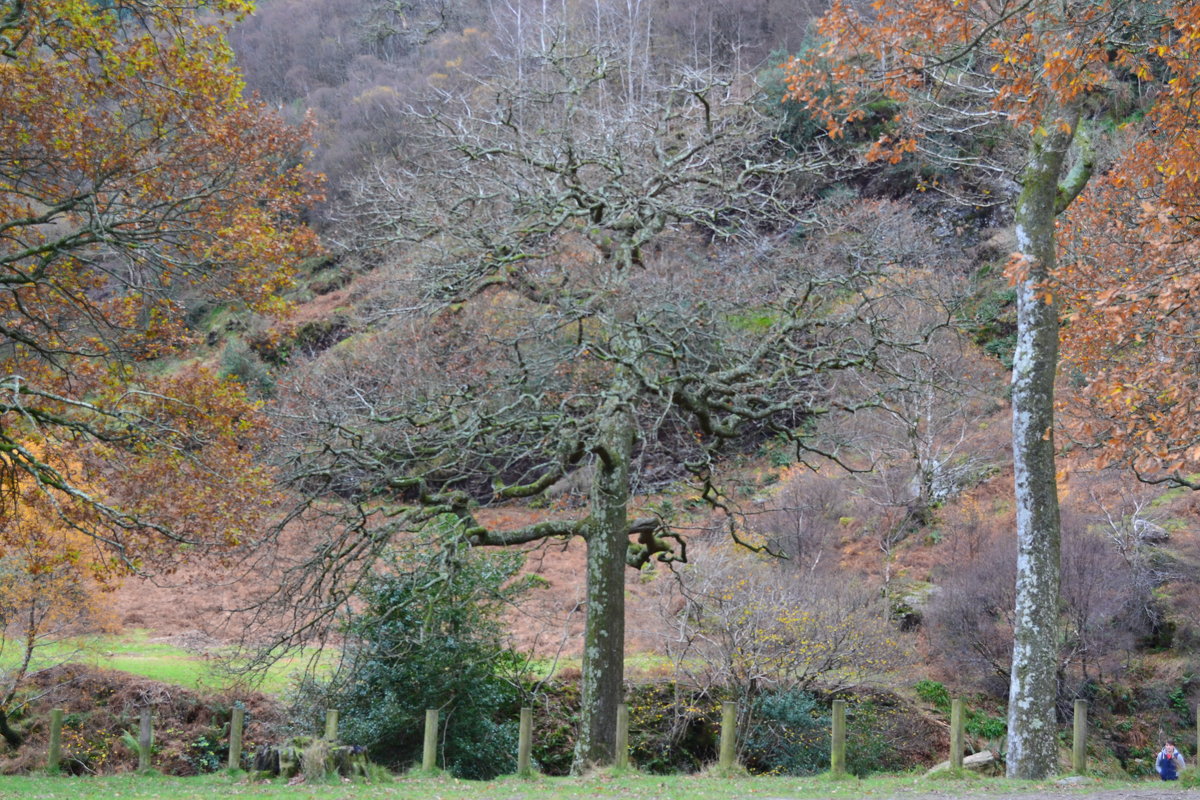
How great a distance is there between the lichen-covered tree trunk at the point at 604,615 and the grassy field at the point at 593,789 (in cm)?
56

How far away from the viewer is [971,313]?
1114 inches

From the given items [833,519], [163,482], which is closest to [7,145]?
[163,482]

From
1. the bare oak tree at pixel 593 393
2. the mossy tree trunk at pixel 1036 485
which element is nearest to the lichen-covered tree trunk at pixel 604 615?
the bare oak tree at pixel 593 393

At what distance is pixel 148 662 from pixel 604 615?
12.0m

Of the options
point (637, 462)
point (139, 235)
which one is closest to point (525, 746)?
point (139, 235)

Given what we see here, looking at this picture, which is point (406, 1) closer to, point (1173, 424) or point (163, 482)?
point (163, 482)

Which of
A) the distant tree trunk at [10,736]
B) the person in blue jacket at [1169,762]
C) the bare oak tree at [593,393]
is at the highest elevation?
the bare oak tree at [593,393]

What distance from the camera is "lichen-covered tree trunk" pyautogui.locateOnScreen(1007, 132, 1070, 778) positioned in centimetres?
1006

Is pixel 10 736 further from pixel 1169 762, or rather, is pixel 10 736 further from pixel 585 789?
pixel 1169 762

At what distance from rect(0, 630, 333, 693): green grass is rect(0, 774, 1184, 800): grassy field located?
17.8ft

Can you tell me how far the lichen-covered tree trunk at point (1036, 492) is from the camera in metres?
10.1

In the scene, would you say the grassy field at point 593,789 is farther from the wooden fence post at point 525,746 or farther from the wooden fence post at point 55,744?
the wooden fence post at point 55,744

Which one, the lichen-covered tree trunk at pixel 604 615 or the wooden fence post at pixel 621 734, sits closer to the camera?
the wooden fence post at pixel 621 734

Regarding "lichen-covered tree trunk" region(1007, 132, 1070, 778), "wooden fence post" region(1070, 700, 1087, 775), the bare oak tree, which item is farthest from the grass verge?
"wooden fence post" region(1070, 700, 1087, 775)
